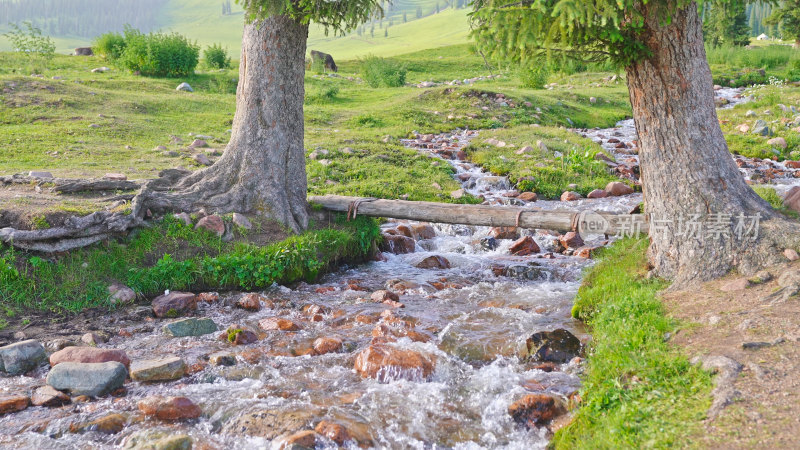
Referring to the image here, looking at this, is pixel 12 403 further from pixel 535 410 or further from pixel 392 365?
pixel 535 410

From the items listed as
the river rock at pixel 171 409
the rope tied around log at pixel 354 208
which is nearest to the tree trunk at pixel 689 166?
the rope tied around log at pixel 354 208

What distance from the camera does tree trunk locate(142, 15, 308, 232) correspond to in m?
9.49

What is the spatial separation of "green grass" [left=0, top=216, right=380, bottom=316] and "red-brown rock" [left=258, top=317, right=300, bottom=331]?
131 cm

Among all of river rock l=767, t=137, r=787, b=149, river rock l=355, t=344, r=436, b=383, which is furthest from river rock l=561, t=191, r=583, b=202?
river rock l=355, t=344, r=436, b=383

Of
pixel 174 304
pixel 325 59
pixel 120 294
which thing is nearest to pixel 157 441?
pixel 174 304

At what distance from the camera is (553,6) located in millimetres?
5855

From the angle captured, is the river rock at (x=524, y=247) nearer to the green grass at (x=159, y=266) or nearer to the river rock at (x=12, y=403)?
the green grass at (x=159, y=266)

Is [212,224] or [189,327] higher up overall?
[212,224]

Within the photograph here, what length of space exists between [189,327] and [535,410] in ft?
13.5

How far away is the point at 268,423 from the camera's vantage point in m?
5.18

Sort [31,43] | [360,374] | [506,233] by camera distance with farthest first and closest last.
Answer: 1. [31,43]
2. [506,233]
3. [360,374]

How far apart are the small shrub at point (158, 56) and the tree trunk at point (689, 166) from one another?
21.7 metres

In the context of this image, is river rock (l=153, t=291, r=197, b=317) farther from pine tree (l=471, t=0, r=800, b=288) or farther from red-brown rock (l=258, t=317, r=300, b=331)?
pine tree (l=471, t=0, r=800, b=288)

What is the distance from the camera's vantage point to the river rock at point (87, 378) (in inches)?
224
